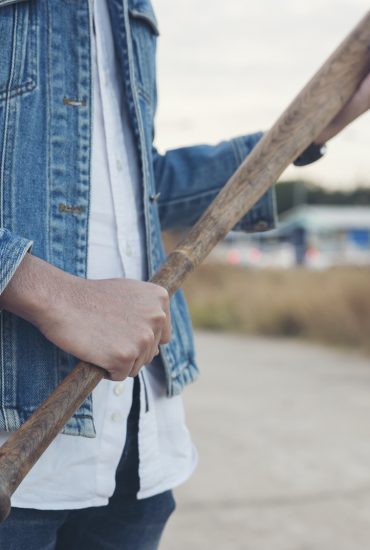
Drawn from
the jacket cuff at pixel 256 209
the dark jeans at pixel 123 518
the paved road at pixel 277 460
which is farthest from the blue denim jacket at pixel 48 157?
the paved road at pixel 277 460

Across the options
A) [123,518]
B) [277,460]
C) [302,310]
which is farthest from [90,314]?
[302,310]

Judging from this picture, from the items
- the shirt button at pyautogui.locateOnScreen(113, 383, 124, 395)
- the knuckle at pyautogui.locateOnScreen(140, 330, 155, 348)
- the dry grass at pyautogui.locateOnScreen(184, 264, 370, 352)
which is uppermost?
the knuckle at pyautogui.locateOnScreen(140, 330, 155, 348)

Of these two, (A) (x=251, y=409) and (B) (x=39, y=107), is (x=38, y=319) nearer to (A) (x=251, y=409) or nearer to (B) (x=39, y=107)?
(B) (x=39, y=107)

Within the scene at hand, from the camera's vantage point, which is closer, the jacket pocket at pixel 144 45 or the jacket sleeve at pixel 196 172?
the jacket pocket at pixel 144 45

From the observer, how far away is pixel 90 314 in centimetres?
97

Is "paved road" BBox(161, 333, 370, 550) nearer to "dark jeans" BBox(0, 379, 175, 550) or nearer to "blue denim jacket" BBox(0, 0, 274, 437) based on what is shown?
"dark jeans" BBox(0, 379, 175, 550)

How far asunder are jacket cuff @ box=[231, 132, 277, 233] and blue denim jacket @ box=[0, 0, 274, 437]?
240 mm

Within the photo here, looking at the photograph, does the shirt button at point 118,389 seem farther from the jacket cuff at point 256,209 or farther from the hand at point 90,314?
the jacket cuff at point 256,209

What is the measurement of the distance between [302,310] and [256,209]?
6.39m

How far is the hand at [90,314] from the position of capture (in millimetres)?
950

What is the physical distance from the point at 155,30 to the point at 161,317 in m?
0.58

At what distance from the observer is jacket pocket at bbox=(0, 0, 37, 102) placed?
3.57 feet

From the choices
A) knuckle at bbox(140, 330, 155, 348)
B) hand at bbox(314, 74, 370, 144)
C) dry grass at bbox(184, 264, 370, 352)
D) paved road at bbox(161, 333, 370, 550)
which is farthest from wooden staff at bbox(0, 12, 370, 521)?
dry grass at bbox(184, 264, 370, 352)

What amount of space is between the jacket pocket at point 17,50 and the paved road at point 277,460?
6.93ft
